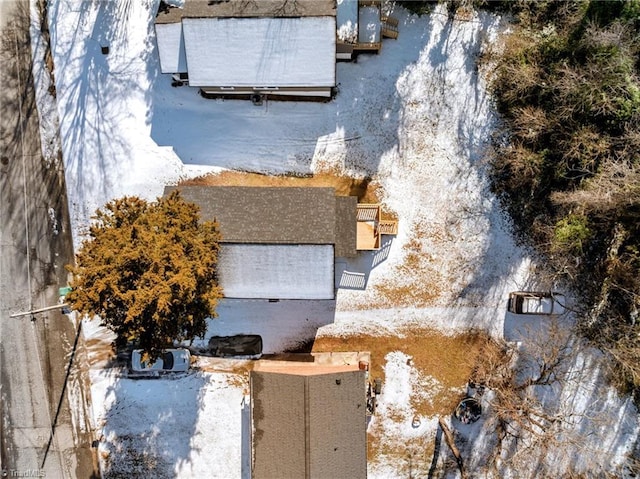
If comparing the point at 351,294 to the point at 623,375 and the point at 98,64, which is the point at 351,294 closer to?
the point at 623,375

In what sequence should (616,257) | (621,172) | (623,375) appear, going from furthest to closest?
(623,375), (616,257), (621,172)

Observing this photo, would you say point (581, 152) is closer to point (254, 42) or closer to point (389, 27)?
point (389, 27)

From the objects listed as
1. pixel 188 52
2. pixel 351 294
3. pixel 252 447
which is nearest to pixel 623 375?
pixel 351 294

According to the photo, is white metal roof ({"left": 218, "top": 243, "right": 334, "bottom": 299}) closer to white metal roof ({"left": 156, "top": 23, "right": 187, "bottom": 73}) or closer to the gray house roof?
the gray house roof

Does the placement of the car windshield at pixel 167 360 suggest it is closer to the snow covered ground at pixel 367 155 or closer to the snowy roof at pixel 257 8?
the snow covered ground at pixel 367 155

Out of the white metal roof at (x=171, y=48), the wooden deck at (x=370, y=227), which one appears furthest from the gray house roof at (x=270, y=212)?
the white metal roof at (x=171, y=48)

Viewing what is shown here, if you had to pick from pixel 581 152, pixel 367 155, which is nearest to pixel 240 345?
pixel 367 155
